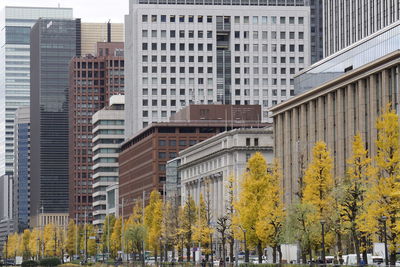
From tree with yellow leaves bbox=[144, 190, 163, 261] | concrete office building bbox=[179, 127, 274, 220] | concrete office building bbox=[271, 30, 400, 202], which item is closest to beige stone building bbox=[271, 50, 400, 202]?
concrete office building bbox=[271, 30, 400, 202]

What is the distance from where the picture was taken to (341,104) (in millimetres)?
129875

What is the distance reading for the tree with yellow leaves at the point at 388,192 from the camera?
270 ft

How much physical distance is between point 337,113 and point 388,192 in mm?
49336

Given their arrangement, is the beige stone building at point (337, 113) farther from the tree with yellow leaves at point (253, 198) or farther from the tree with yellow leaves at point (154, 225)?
the tree with yellow leaves at point (154, 225)

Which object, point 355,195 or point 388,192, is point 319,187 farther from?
point 388,192

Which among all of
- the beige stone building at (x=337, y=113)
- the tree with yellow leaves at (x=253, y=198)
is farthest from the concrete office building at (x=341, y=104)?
the tree with yellow leaves at (x=253, y=198)

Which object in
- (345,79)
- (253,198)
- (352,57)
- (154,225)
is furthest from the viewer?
(154,225)

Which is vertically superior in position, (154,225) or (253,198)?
(253,198)

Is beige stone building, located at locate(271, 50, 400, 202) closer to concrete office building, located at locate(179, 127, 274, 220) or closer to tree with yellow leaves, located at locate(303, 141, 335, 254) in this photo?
tree with yellow leaves, located at locate(303, 141, 335, 254)

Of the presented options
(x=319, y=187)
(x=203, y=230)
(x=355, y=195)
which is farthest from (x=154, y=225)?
(x=355, y=195)

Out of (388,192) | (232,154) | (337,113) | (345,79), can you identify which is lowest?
(388,192)

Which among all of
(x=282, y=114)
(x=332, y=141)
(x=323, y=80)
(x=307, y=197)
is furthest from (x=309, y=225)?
(x=282, y=114)

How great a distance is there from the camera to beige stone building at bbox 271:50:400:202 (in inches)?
4638

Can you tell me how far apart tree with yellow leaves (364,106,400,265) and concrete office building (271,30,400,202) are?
2592 cm
